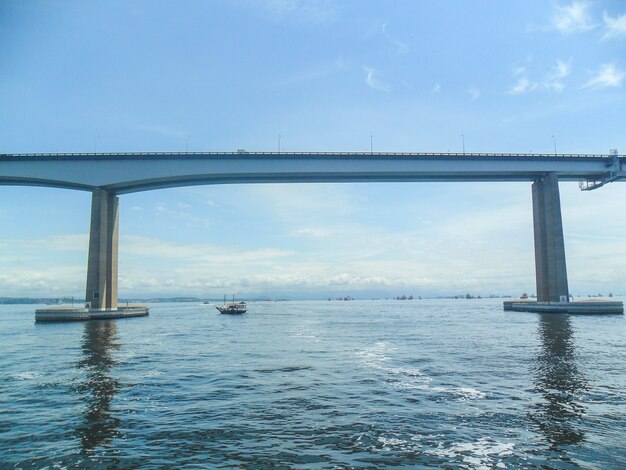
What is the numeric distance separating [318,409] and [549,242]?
75783mm

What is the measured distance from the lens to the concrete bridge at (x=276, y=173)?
75875mm

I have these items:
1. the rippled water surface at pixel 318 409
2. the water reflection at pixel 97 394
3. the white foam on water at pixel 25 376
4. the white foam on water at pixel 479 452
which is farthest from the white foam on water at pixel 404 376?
the white foam on water at pixel 25 376

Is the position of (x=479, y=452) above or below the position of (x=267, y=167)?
below

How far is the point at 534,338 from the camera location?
39.3m

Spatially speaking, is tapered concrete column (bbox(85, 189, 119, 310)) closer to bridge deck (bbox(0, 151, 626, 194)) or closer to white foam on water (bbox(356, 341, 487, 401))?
bridge deck (bbox(0, 151, 626, 194))

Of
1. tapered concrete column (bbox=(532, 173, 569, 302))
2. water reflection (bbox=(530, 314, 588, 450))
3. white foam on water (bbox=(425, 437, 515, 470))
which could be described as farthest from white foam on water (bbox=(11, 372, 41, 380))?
tapered concrete column (bbox=(532, 173, 569, 302))

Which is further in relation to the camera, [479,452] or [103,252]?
[103,252]

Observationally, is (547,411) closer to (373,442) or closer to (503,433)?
(503,433)

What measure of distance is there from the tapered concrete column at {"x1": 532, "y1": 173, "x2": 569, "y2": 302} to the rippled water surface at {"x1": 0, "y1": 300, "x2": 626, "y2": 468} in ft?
161

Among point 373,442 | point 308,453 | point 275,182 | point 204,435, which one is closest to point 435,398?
point 373,442

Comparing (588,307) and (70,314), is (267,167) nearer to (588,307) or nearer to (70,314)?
(70,314)

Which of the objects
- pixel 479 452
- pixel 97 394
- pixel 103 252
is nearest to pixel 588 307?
pixel 479 452

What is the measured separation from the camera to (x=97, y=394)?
19.0 metres

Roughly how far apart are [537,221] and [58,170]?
8949 centimetres
